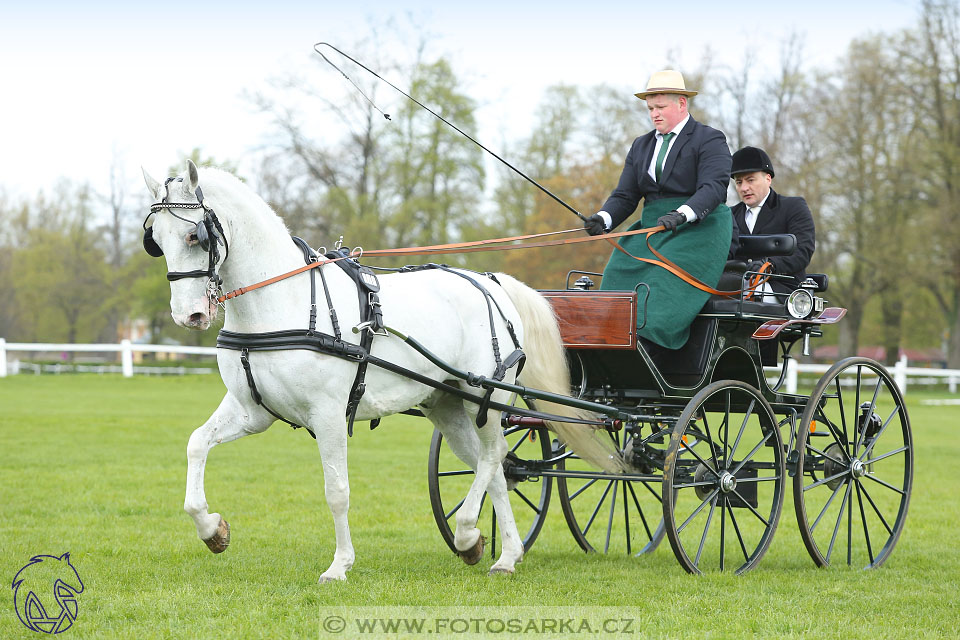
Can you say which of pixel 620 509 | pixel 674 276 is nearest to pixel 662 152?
pixel 674 276

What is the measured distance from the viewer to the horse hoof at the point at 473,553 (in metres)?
6.16

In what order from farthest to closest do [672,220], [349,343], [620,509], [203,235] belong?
[620,509]
[672,220]
[349,343]
[203,235]

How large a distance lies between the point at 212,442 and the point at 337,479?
67cm

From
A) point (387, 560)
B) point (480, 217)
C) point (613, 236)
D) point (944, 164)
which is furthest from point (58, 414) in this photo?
point (944, 164)

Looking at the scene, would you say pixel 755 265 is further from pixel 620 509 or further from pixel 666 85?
pixel 620 509

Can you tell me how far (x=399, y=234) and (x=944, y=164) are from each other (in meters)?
17.1

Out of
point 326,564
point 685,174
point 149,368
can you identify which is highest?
point 685,174

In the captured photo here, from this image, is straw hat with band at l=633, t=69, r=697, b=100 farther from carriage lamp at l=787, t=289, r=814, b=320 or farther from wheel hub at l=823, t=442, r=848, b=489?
wheel hub at l=823, t=442, r=848, b=489

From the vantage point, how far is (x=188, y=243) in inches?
192

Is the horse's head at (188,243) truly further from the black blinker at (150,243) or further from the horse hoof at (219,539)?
the horse hoof at (219,539)

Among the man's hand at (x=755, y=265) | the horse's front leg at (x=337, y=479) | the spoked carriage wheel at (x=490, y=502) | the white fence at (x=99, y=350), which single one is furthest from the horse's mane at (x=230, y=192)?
the white fence at (x=99, y=350)

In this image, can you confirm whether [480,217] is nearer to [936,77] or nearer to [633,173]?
[936,77]

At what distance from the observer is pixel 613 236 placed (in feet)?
20.6

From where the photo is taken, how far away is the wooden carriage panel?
5.97m
